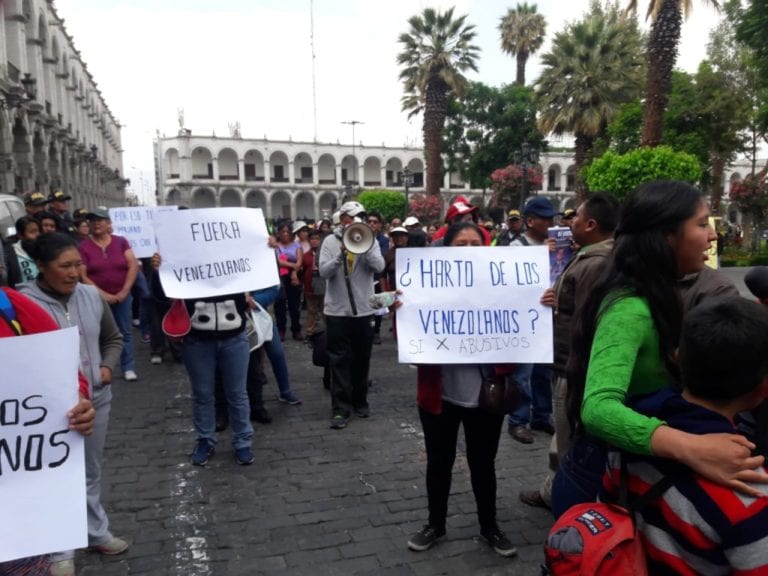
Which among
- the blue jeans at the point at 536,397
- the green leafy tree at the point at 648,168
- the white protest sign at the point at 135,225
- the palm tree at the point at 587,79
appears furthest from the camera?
the palm tree at the point at 587,79

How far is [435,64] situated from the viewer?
28.9 m

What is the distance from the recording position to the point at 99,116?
52750mm

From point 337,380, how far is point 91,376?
9.09ft

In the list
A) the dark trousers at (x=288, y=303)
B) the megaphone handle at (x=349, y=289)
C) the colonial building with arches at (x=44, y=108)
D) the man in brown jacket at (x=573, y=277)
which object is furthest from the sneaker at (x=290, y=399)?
the colonial building with arches at (x=44, y=108)

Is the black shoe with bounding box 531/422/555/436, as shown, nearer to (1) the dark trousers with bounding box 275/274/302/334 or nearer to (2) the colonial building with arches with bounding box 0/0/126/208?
(1) the dark trousers with bounding box 275/274/302/334

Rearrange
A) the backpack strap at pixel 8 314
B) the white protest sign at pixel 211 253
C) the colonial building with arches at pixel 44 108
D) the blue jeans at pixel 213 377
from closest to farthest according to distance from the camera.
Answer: the backpack strap at pixel 8 314, the white protest sign at pixel 211 253, the blue jeans at pixel 213 377, the colonial building with arches at pixel 44 108

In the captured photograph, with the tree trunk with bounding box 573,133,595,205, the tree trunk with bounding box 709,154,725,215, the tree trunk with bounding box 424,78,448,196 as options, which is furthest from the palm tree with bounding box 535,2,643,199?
the tree trunk with bounding box 709,154,725,215

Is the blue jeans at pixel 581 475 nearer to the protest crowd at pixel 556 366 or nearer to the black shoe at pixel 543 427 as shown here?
the protest crowd at pixel 556 366

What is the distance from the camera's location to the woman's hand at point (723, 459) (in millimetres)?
1334

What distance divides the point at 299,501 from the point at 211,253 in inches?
75.7

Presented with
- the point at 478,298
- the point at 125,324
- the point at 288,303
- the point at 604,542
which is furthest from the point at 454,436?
the point at 288,303

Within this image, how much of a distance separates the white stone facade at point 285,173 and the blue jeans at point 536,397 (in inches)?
2227

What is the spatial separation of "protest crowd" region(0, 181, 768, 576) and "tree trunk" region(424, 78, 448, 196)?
76.3 ft

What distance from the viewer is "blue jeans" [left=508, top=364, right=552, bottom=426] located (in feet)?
17.6
